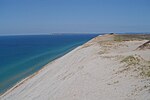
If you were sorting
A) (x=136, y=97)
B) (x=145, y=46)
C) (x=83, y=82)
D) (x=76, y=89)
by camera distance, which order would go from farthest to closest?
(x=145, y=46) < (x=83, y=82) < (x=76, y=89) < (x=136, y=97)

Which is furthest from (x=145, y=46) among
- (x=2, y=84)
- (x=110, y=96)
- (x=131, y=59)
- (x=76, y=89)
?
(x=2, y=84)

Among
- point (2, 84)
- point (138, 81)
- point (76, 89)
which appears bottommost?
point (2, 84)

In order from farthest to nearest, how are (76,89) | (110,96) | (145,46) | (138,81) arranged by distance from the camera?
(145,46) → (76,89) → (138,81) → (110,96)

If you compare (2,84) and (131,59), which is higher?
(131,59)

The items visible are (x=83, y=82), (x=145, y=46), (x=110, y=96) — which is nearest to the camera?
(x=110, y=96)

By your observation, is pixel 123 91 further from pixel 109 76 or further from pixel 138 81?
pixel 109 76

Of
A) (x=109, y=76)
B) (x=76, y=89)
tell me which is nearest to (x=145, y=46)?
(x=109, y=76)

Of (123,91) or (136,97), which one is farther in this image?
(123,91)

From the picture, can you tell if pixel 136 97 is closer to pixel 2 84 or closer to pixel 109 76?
pixel 109 76

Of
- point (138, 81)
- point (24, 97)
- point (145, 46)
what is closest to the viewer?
point (138, 81)
